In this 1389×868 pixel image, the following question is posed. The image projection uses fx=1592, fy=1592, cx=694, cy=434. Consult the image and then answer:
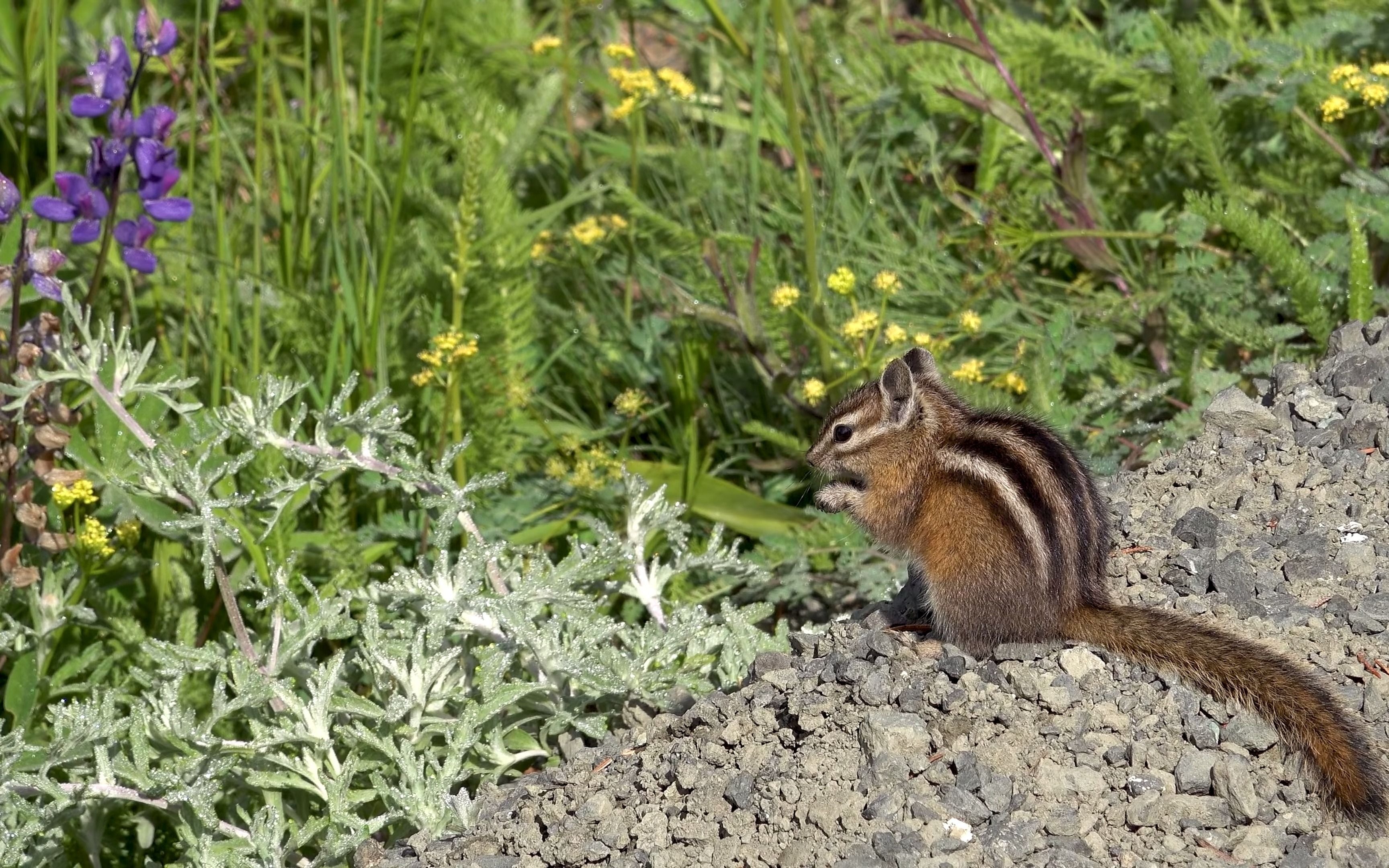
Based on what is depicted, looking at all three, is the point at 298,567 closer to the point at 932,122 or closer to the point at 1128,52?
the point at 932,122

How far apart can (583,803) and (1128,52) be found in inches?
163

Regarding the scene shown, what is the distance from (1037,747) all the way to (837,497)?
1.10 meters

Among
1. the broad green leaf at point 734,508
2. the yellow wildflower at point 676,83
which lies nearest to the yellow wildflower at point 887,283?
the broad green leaf at point 734,508

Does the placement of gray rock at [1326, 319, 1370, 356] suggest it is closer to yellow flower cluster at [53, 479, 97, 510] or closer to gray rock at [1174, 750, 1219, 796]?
gray rock at [1174, 750, 1219, 796]

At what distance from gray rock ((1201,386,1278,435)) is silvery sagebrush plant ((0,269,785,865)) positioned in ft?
4.44

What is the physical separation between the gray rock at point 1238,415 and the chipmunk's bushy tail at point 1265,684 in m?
0.93

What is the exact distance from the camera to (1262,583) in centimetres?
377

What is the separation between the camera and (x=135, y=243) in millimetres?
4531

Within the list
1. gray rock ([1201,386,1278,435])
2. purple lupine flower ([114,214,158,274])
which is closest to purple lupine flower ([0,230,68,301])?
purple lupine flower ([114,214,158,274])

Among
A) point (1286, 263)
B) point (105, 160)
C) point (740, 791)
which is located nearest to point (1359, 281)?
point (1286, 263)

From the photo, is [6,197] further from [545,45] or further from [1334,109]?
[1334,109]

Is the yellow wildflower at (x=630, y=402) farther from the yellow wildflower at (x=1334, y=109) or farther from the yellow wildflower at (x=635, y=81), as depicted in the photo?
the yellow wildflower at (x=1334, y=109)

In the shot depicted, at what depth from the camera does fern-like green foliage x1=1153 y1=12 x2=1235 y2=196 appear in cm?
545

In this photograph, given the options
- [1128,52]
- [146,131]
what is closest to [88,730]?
[146,131]
